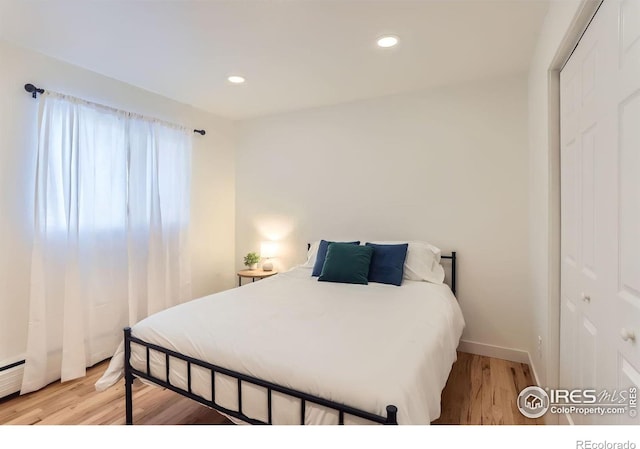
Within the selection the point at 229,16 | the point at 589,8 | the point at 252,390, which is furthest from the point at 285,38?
the point at 252,390

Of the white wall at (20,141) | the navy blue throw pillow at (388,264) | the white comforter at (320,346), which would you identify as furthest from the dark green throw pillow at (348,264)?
the white wall at (20,141)

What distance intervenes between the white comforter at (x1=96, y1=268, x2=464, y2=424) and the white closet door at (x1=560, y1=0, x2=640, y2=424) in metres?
0.61

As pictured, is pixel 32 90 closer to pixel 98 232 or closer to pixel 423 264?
pixel 98 232

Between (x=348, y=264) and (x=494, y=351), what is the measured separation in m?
1.52

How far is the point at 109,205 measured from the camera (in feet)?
9.01

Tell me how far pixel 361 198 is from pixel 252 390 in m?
2.33

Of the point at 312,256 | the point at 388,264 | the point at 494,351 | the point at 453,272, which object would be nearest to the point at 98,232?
the point at 312,256

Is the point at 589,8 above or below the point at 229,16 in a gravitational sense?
below

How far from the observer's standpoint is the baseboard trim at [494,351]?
106 inches

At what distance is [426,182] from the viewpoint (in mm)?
3057

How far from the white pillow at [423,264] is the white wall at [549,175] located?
726mm

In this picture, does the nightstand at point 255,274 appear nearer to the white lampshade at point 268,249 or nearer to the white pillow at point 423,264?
the white lampshade at point 268,249

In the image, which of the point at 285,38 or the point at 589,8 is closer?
the point at 589,8
